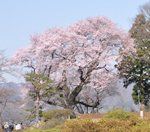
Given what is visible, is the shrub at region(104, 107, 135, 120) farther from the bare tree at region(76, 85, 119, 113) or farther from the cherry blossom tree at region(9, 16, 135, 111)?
the bare tree at region(76, 85, 119, 113)

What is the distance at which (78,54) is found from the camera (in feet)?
94.6

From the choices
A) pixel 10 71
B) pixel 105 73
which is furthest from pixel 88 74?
pixel 10 71

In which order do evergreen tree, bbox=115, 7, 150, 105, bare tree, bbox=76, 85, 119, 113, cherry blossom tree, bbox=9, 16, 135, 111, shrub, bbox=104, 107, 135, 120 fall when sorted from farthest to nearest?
bare tree, bbox=76, 85, 119, 113 → evergreen tree, bbox=115, 7, 150, 105 → cherry blossom tree, bbox=9, 16, 135, 111 → shrub, bbox=104, 107, 135, 120

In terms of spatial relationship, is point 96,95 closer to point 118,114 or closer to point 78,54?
point 78,54

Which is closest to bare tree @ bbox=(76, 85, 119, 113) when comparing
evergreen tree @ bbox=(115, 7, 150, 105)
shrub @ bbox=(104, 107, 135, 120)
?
evergreen tree @ bbox=(115, 7, 150, 105)

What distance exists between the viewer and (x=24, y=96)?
3064cm

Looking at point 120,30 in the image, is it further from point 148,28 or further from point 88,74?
point 88,74

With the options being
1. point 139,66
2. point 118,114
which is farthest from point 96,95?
point 118,114

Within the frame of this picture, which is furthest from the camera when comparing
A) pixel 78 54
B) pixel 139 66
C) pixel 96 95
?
pixel 96 95

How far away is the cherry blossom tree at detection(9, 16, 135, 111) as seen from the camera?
28.7 meters

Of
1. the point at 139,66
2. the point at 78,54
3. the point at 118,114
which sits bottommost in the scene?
the point at 118,114

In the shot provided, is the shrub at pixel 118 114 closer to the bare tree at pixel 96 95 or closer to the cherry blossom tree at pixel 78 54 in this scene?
the cherry blossom tree at pixel 78 54

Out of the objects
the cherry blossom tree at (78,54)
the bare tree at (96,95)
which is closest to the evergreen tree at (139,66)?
the cherry blossom tree at (78,54)

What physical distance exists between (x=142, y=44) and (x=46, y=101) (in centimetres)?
1455
